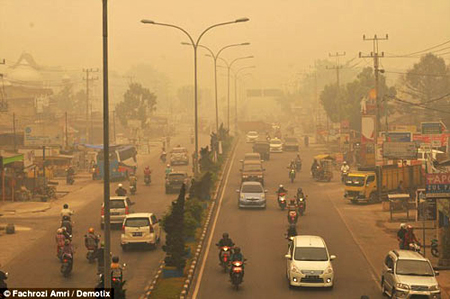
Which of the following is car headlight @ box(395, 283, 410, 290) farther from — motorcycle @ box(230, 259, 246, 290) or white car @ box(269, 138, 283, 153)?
white car @ box(269, 138, 283, 153)

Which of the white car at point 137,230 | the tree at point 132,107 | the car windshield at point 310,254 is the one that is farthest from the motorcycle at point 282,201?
the tree at point 132,107

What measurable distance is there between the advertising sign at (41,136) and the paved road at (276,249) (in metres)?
15.5

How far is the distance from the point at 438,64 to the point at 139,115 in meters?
51.2

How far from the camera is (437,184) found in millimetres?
32312

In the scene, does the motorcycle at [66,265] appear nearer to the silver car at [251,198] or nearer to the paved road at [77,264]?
the paved road at [77,264]

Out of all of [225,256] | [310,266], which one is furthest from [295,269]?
[225,256]

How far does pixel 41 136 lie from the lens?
64438mm

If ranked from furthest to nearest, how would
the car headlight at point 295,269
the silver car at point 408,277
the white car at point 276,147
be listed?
the white car at point 276,147
the car headlight at point 295,269
the silver car at point 408,277

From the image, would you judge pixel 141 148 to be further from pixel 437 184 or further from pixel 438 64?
pixel 437 184

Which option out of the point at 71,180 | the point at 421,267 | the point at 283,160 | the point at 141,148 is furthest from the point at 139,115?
the point at 421,267

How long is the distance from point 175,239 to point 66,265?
4.57m

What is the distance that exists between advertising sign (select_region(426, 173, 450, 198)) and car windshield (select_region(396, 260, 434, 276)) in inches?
284

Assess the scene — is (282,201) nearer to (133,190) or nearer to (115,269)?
(133,190)

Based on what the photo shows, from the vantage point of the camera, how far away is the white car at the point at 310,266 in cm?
2659
